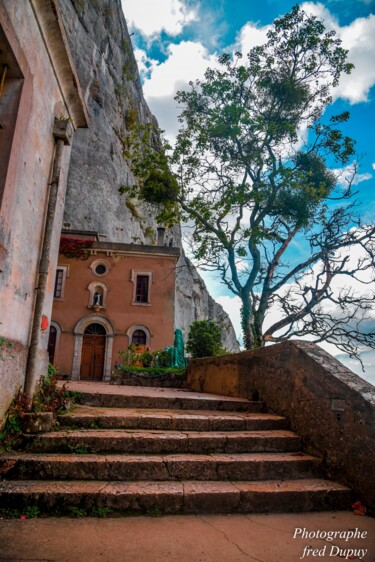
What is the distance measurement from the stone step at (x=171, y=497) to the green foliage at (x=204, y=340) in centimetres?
1147

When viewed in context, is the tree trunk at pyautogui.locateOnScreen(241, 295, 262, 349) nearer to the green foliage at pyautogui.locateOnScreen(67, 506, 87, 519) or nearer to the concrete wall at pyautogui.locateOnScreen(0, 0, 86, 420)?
the concrete wall at pyautogui.locateOnScreen(0, 0, 86, 420)

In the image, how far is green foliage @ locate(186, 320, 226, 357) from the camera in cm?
1477

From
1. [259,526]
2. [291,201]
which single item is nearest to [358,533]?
[259,526]

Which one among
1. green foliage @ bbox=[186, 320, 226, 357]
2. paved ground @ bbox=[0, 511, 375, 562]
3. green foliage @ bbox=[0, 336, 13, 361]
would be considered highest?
green foliage @ bbox=[186, 320, 226, 357]

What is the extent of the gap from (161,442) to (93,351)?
1692 centimetres

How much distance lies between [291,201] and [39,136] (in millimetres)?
11919

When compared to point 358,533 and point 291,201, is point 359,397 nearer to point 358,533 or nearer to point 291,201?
point 358,533

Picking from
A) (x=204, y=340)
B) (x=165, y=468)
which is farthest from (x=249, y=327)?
(x=165, y=468)

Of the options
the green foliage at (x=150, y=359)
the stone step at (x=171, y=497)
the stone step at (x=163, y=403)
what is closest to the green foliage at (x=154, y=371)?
the green foliage at (x=150, y=359)

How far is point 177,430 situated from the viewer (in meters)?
4.14

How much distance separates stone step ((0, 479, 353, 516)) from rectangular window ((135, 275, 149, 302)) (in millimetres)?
17006

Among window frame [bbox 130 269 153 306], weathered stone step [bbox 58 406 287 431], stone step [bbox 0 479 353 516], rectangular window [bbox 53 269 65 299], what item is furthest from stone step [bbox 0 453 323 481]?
rectangular window [bbox 53 269 65 299]

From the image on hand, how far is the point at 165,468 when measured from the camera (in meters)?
3.31

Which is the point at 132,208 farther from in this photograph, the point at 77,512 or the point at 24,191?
the point at 77,512
